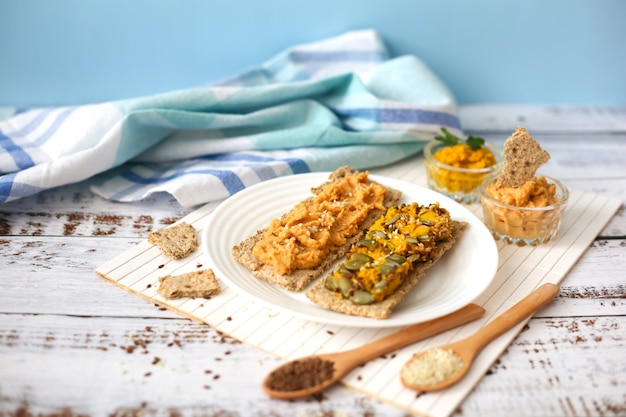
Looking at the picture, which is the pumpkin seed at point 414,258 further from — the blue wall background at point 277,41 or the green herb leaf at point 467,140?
the blue wall background at point 277,41

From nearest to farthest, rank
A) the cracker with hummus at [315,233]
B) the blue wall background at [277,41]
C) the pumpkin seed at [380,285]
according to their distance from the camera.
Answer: the pumpkin seed at [380,285], the cracker with hummus at [315,233], the blue wall background at [277,41]

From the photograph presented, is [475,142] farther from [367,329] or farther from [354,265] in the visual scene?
[367,329]

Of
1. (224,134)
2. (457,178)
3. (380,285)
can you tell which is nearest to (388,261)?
(380,285)

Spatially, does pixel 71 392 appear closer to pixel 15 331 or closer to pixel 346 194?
pixel 15 331

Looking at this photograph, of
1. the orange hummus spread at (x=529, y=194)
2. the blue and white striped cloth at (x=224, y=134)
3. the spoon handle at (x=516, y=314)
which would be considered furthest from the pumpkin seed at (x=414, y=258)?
the blue and white striped cloth at (x=224, y=134)

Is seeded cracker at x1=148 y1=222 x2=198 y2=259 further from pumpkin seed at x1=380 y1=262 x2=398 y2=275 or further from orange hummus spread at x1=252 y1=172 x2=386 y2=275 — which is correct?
pumpkin seed at x1=380 y1=262 x2=398 y2=275

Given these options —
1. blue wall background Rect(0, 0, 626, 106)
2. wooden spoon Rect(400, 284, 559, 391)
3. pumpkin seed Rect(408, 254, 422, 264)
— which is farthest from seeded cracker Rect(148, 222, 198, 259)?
blue wall background Rect(0, 0, 626, 106)

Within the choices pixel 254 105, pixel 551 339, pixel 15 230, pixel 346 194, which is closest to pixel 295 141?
pixel 254 105
